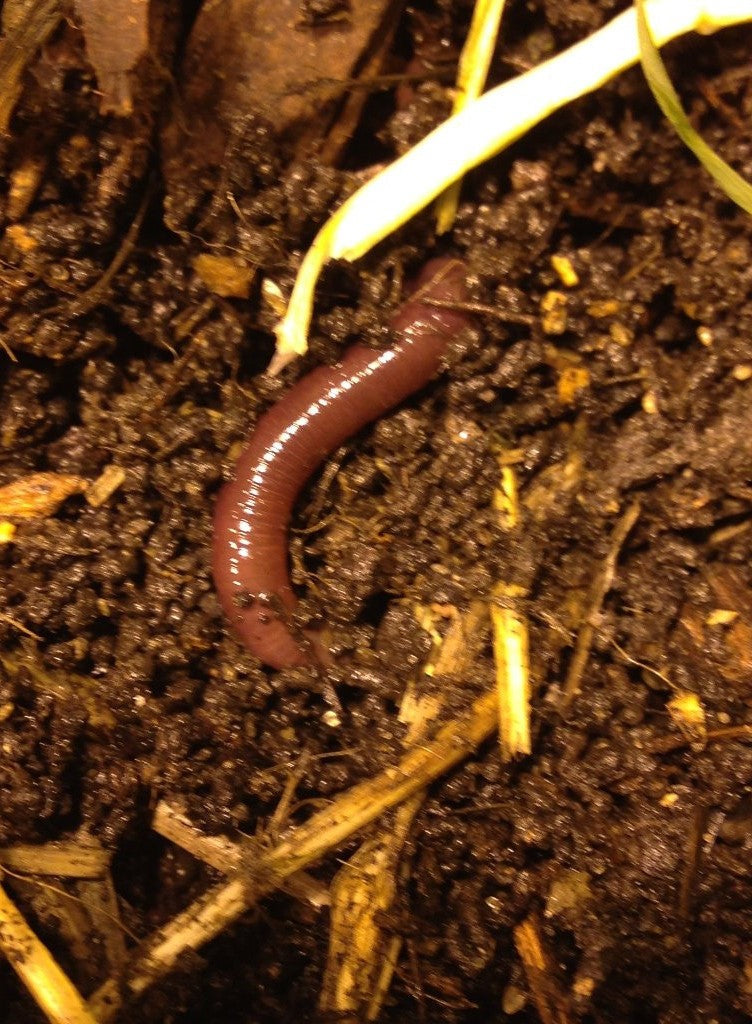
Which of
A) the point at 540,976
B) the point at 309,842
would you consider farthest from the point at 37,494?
the point at 540,976

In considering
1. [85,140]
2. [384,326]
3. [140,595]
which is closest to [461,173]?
[384,326]

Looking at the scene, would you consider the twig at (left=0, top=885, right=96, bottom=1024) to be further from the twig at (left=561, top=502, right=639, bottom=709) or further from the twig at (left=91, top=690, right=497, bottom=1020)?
the twig at (left=561, top=502, right=639, bottom=709)

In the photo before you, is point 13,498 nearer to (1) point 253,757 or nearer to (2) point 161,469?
(2) point 161,469

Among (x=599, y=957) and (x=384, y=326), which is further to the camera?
(x=384, y=326)

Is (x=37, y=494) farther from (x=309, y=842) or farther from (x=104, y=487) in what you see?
(x=309, y=842)

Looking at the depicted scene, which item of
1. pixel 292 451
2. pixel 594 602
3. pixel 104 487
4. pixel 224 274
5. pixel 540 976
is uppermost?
pixel 224 274

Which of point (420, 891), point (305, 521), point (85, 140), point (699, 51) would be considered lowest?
point (420, 891)

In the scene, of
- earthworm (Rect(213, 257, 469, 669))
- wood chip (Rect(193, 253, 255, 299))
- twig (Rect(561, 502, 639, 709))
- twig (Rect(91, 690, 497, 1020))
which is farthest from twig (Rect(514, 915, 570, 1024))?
wood chip (Rect(193, 253, 255, 299))
